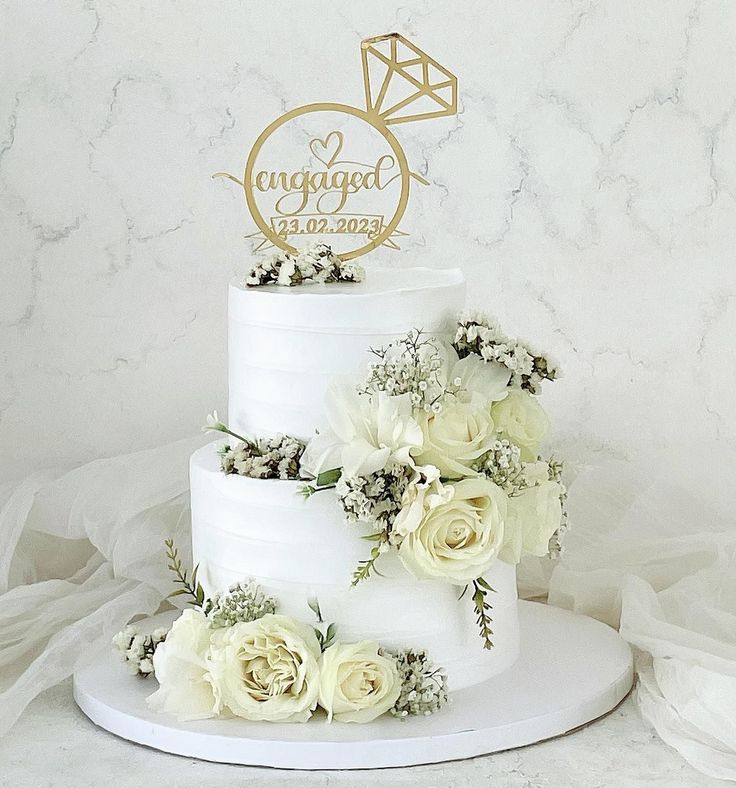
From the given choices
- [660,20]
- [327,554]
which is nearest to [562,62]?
[660,20]

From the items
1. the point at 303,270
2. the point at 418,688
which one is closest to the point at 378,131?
the point at 303,270

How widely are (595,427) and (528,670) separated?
55 cm

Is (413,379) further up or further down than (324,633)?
further up

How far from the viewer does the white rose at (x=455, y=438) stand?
3.47 feet

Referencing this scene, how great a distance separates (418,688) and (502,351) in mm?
314

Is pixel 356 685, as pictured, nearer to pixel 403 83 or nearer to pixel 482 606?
pixel 482 606

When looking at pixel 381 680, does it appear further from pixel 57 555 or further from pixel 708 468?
pixel 708 468

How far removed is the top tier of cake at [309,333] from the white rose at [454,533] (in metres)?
0.15

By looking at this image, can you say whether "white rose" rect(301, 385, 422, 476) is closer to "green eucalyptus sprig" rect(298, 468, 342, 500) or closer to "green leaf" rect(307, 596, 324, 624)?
"green eucalyptus sprig" rect(298, 468, 342, 500)

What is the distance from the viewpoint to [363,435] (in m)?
1.05

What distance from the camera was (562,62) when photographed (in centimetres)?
161

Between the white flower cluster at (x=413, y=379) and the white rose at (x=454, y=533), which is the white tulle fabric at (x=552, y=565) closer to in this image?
the white rose at (x=454, y=533)

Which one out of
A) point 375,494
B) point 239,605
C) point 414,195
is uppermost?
point 414,195

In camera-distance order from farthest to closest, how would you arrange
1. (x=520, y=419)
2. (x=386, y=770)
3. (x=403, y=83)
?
(x=403, y=83), (x=520, y=419), (x=386, y=770)
